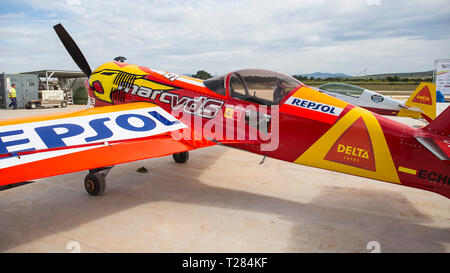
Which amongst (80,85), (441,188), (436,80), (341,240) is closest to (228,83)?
(341,240)

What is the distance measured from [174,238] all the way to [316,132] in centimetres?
265

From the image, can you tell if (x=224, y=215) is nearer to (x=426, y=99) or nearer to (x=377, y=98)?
(x=377, y=98)

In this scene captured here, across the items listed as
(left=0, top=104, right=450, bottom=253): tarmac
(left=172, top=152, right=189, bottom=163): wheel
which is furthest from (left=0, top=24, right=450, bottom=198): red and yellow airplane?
(left=172, top=152, right=189, bottom=163): wheel

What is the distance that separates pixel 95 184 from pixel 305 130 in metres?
3.87

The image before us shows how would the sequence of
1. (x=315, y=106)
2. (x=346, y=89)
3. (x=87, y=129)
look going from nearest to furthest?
(x=315, y=106), (x=87, y=129), (x=346, y=89)

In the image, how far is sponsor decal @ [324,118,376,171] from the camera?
432 cm

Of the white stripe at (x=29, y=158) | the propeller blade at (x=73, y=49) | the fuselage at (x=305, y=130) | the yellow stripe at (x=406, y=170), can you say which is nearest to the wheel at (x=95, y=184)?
the white stripe at (x=29, y=158)

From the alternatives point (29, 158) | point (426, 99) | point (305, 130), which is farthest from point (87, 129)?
point (426, 99)

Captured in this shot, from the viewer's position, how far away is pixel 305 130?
15.7 ft

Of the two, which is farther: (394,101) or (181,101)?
(394,101)

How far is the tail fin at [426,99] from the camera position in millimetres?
11047

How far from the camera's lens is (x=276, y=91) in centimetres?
515

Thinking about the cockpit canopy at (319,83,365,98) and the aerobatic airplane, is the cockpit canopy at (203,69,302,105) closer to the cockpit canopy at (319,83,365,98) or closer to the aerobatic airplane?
the aerobatic airplane
